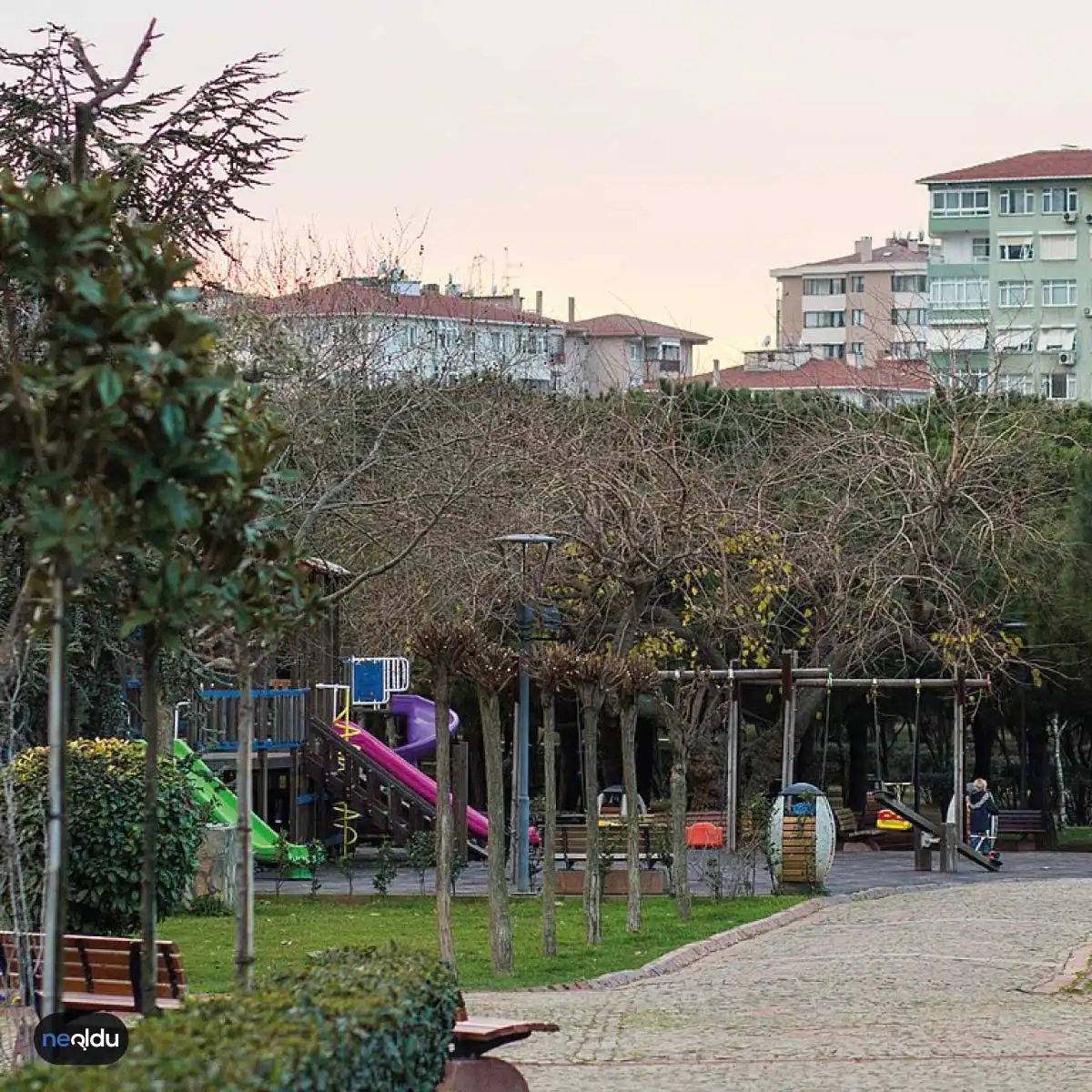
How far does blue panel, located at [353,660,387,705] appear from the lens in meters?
33.3

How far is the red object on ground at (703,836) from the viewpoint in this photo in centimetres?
3350

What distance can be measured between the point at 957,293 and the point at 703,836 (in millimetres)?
87646

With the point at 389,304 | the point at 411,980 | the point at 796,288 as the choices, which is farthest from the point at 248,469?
the point at 796,288

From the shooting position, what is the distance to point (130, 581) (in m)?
7.52

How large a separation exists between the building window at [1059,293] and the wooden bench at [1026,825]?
7869cm

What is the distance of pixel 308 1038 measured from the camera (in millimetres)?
6227

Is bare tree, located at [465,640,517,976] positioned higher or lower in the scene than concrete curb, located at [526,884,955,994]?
higher

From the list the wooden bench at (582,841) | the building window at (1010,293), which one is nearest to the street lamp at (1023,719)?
the wooden bench at (582,841)

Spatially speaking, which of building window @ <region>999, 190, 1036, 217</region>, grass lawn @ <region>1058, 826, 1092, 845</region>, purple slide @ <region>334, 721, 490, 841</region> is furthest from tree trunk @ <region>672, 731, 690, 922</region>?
building window @ <region>999, 190, 1036, 217</region>

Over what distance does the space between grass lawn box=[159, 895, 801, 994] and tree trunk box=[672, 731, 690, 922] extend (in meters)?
0.18

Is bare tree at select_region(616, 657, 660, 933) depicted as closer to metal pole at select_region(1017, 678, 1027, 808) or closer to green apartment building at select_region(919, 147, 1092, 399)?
metal pole at select_region(1017, 678, 1027, 808)

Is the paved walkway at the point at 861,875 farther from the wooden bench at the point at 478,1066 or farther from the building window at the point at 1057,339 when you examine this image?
the building window at the point at 1057,339

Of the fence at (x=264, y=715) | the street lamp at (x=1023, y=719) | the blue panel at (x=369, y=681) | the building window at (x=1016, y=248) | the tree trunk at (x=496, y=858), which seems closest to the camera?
the tree trunk at (x=496, y=858)

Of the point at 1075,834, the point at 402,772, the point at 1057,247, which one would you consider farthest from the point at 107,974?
the point at 1057,247
